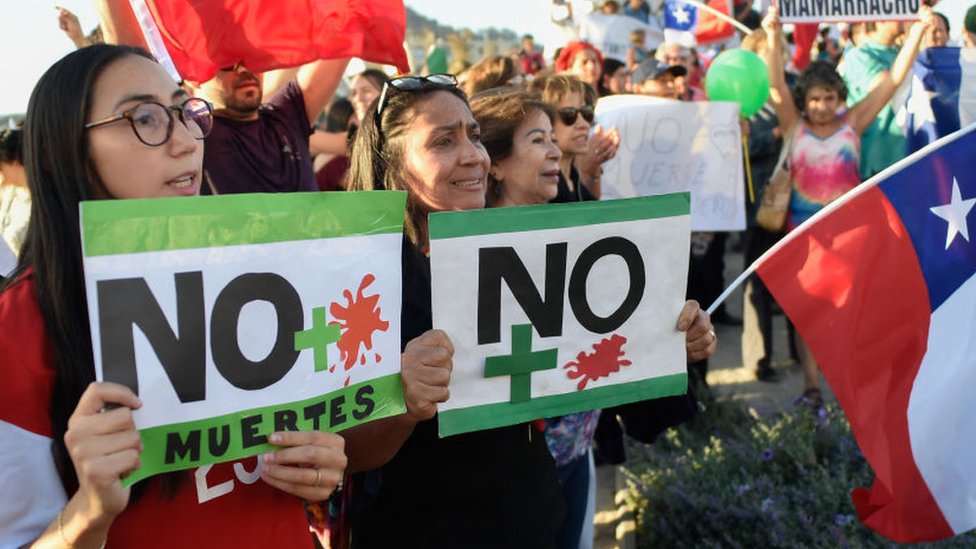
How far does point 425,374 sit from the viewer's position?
1901 millimetres

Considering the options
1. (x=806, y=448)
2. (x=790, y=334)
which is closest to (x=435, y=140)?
(x=806, y=448)

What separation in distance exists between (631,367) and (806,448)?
2.36 m

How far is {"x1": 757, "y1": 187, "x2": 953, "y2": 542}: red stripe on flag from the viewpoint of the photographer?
110 inches

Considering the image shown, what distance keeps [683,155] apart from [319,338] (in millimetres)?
3911

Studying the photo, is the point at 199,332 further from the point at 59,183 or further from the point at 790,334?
the point at 790,334

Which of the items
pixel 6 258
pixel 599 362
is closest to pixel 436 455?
pixel 599 362

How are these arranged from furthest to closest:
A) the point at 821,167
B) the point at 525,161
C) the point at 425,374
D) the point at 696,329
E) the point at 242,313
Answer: the point at 821,167 → the point at 525,161 → the point at 696,329 → the point at 425,374 → the point at 242,313

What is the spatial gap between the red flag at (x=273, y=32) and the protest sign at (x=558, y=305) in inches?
67.2

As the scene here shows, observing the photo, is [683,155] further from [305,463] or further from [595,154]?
[305,463]

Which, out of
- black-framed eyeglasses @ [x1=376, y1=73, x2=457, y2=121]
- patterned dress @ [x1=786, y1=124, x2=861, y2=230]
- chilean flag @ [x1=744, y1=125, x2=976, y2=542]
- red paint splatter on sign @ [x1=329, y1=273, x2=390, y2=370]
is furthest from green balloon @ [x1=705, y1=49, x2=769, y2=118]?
red paint splatter on sign @ [x1=329, y1=273, x2=390, y2=370]

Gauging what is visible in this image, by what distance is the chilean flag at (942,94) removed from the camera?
3.79 meters

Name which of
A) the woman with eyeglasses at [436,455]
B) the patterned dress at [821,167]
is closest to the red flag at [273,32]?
the woman with eyeglasses at [436,455]

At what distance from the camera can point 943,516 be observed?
2.79 metres

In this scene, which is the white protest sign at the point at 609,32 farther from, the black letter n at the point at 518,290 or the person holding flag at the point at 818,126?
the black letter n at the point at 518,290
